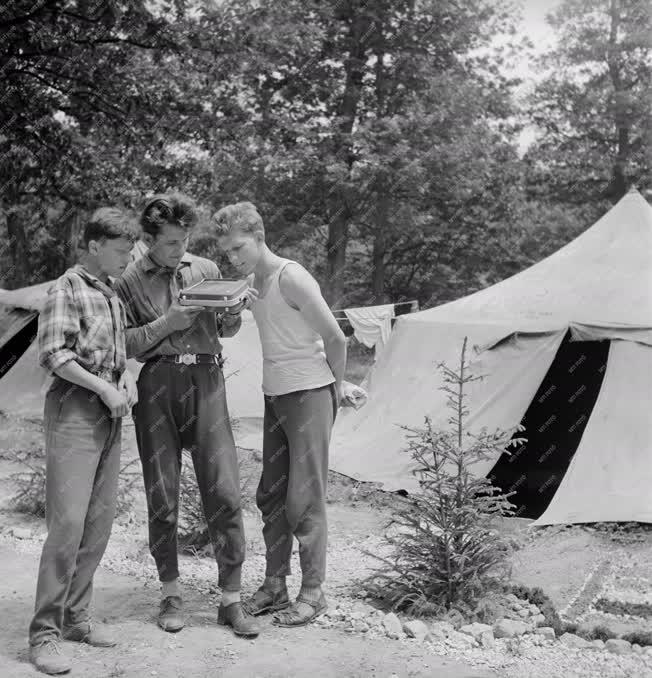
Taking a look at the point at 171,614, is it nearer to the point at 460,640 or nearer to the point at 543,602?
the point at 460,640

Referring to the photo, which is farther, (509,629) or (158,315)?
(509,629)

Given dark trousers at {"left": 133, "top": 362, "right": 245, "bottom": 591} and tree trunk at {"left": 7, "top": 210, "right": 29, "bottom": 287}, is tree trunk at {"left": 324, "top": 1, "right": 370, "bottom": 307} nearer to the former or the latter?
tree trunk at {"left": 7, "top": 210, "right": 29, "bottom": 287}

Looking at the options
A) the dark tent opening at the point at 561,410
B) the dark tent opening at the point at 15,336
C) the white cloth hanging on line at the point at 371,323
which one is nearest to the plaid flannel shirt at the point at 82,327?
the dark tent opening at the point at 561,410

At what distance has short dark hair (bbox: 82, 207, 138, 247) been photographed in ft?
10.7

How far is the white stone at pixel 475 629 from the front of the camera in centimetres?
376

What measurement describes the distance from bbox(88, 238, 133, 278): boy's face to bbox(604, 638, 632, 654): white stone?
2583mm

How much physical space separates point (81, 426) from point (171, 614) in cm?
95

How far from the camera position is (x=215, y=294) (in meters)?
3.27

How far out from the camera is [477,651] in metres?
3.58

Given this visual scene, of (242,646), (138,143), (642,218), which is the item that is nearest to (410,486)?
(642,218)

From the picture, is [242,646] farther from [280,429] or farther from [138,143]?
[138,143]

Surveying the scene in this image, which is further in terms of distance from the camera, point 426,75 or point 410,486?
point 426,75

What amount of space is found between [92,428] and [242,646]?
1053 mm

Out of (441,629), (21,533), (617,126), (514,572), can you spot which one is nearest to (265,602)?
(441,629)
